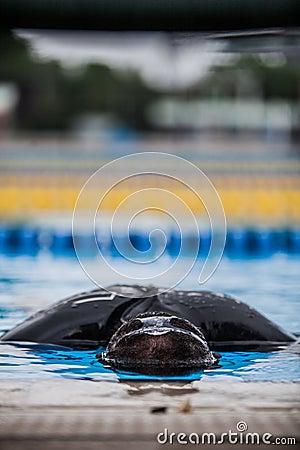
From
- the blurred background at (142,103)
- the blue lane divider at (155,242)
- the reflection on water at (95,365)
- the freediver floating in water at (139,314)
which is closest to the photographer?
the reflection on water at (95,365)

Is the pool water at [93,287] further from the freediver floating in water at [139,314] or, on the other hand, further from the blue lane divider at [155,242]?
the blue lane divider at [155,242]

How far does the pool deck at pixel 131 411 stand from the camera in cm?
282

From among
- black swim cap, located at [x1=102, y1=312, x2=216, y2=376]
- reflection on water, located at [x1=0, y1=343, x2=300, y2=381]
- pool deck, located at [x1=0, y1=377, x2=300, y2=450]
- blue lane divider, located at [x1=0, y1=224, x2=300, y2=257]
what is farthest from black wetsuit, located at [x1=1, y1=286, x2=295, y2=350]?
blue lane divider, located at [x1=0, y1=224, x2=300, y2=257]

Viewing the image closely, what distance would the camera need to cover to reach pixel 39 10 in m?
6.48

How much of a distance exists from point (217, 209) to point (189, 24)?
17.6ft

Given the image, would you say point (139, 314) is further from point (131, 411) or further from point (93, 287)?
point (93, 287)

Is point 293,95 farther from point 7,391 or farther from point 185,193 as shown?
point 7,391

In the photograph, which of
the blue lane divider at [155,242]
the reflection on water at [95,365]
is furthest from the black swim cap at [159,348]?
the blue lane divider at [155,242]

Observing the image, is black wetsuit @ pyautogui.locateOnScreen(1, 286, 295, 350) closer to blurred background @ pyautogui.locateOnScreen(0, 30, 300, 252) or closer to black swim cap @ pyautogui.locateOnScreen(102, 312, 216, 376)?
black swim cap @ pyautogui.locateOnScreen(102, 312, 216, 376)

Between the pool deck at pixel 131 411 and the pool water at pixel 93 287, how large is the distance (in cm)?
26

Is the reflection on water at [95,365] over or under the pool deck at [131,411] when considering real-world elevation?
over

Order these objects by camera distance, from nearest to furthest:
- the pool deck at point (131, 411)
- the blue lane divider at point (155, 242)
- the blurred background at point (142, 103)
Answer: the pool deck at point (131, 411)
the blue lane divider at point (155, 242)
the blurred background at point (142, 103)

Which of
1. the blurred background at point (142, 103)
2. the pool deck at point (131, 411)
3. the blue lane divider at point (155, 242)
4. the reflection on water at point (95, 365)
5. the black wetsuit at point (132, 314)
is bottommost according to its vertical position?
the pool deck at point (131, 411)

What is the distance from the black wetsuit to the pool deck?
31.2 inches
